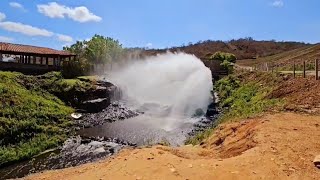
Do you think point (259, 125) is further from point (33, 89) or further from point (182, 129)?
point (33, 89)

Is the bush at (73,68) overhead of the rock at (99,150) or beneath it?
overhead

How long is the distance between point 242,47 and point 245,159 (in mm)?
110016

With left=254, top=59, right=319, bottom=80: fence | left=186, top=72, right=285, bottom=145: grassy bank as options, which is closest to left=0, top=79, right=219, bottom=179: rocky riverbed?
left=186, top=72, right=285, bottom=145: grassy bank

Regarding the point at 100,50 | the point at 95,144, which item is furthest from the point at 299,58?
the point at 95,144

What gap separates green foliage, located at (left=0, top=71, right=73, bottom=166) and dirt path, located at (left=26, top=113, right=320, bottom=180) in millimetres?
10428

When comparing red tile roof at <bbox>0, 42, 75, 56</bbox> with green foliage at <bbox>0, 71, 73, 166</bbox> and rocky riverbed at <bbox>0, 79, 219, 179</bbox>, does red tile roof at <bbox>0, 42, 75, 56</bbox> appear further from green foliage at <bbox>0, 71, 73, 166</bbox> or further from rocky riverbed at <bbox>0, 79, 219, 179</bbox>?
rocky riverbed at <bbox>0, 79, 219, 179</bbox>

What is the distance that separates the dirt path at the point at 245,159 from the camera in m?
10.5

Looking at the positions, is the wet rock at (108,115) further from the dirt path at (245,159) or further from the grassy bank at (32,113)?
the dirt path at (245,159)

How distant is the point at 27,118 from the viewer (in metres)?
27.9

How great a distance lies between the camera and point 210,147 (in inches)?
627

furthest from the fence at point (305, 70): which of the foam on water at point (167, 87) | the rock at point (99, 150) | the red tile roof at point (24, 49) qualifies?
the red tile roof at point (24, 49)

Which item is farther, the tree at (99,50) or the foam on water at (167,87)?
the tree at (99,50)

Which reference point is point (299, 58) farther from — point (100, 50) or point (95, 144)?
point (95, 144)

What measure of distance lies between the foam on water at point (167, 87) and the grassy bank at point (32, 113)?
292 inches
